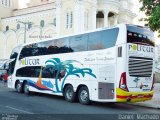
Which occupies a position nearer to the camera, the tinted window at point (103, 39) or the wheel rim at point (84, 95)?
the tinted window at point (103, 39)

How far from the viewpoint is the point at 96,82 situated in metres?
19.1

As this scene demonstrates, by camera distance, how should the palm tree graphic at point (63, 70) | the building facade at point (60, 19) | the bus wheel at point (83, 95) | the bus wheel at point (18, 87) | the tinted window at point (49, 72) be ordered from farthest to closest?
the building facade at point (60, 19) < the bus wheel at point (18, 87) < the tinted window at point (49, 72) < the palm tree graphic at point (63, 70) < the bus wheel at point (83, 95)

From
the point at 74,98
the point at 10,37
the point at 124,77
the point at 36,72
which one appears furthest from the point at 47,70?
the point at 10,37

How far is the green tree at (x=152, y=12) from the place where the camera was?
21.0 meters

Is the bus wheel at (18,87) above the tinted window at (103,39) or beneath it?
beneath

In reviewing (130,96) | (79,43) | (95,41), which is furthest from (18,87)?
(130,96)

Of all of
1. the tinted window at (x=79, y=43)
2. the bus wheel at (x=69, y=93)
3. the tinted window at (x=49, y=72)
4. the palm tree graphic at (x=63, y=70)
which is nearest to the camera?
the tinted window at (x=79, y=43)

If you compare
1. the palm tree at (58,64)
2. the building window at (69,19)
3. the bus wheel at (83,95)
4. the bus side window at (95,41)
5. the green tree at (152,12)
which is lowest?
the bus wheel at (83,95)

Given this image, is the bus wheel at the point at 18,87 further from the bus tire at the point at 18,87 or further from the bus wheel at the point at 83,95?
the bus wheel at the point at 83,95

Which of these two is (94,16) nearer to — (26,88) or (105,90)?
(26,88)

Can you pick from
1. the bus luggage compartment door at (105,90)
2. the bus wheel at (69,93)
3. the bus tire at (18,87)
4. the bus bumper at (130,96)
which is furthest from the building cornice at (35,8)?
the bus bumper at (130,96)

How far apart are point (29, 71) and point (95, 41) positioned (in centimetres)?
771

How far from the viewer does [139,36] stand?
1845 centimetres

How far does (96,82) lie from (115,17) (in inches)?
2446
